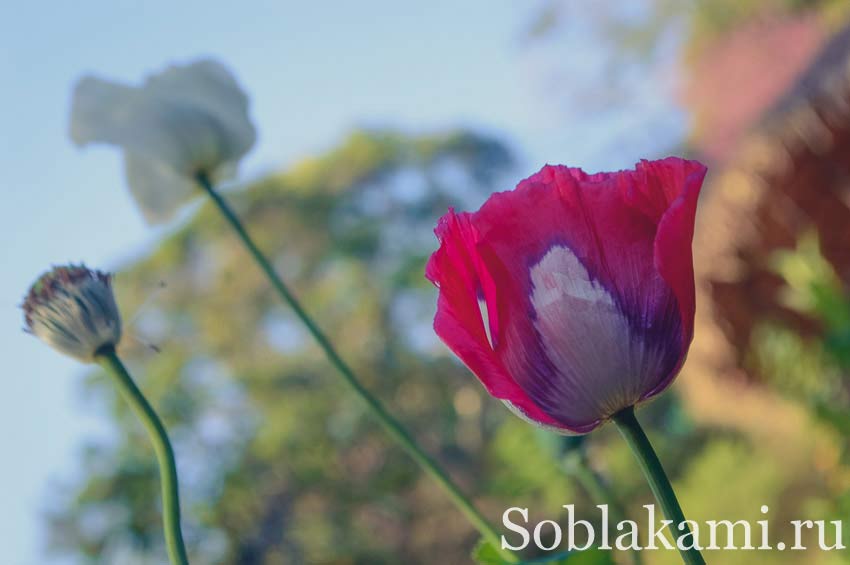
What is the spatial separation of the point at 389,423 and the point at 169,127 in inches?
6.3

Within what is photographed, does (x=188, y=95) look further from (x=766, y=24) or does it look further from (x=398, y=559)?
(x=398, y=559)

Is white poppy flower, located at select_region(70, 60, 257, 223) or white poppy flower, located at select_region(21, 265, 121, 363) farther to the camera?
white poppy flower, located at select_region(70, 60, 257, 223)

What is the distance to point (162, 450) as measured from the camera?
19cm

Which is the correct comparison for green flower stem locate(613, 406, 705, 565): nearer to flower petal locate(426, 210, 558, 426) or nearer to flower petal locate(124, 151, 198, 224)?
flower petal locate(426, 210, 558, 426)

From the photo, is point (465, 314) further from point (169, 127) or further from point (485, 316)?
point (169, 127)

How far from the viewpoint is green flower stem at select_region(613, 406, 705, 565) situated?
0.47 ft

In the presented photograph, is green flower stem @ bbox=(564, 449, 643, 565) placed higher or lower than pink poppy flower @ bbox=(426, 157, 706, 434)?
higher

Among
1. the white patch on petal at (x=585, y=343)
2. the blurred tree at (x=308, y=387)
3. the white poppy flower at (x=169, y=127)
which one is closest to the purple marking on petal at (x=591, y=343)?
the white patch on petal at (x=585, y=343)

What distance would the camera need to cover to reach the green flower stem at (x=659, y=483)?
0.14 meters

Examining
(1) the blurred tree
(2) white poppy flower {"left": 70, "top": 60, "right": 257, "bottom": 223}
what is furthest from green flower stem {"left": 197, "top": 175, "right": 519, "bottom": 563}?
(1) the blurred tree

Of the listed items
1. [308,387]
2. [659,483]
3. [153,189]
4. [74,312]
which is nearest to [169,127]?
[153,189]

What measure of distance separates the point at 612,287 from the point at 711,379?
6.67ft

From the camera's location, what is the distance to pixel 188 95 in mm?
353

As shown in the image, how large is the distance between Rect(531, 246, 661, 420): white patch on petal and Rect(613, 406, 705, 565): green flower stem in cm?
1
